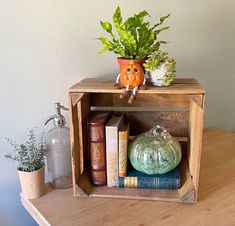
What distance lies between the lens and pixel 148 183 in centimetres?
83

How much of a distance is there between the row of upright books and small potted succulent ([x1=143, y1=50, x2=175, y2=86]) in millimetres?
183

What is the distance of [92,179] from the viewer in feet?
2.83

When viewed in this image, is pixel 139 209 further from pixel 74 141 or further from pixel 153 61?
pixel 153 61

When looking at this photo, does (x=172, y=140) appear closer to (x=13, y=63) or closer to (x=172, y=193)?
(x=172, y=193)

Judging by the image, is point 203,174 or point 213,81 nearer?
point 203,174

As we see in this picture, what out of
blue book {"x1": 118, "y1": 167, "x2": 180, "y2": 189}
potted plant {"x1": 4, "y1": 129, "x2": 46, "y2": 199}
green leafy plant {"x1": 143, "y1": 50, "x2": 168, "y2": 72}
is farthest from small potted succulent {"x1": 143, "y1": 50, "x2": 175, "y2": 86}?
potted plant {"x1": 4, "y1": 129, "x2": 46, "y2": 199}

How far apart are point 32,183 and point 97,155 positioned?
0.67ft

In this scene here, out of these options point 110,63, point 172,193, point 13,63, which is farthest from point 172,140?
point 13,63

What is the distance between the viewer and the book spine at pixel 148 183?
0.83m

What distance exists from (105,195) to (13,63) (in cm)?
52

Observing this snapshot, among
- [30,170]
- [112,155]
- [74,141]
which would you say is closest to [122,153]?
[112,155]

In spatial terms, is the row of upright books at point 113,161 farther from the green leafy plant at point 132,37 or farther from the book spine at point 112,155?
the green leafy plant at point 132,37

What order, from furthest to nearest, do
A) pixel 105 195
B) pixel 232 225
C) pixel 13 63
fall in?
pixel 13 63, pixel 105 195, pixel 232 225

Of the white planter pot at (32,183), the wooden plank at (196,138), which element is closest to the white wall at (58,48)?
the white planter pot at (32,183)
